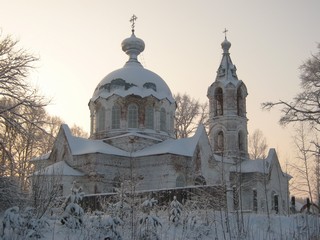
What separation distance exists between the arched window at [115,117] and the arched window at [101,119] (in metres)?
0.59

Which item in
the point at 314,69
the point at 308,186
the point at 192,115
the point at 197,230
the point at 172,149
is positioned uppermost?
the point at 192,115

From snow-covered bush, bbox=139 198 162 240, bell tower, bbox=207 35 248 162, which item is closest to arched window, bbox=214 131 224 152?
bell tower, bbox=207 35 248 162

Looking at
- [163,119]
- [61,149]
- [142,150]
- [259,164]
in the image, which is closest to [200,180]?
[142,150]

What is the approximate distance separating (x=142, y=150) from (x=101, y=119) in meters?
3.41

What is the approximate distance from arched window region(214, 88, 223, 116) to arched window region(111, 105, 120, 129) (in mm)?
7679

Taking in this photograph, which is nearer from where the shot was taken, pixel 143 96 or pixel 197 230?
pixel 197 230

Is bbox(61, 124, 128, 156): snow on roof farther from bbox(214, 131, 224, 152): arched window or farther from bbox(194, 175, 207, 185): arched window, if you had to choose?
bbox(214, 131, 224, 152): arched window

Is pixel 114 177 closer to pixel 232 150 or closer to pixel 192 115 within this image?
pixel 232 150

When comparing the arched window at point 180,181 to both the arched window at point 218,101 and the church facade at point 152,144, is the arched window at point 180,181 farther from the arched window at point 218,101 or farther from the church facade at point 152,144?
the arched window at point 218,101

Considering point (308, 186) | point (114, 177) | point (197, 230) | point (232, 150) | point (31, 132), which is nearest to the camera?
point (197, 230)

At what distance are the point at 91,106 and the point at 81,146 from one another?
385 centimetres

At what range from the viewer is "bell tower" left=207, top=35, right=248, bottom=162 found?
29.7 meters

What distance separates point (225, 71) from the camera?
3094cm

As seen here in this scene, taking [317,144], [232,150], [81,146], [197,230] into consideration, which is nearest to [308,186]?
[232,150]
